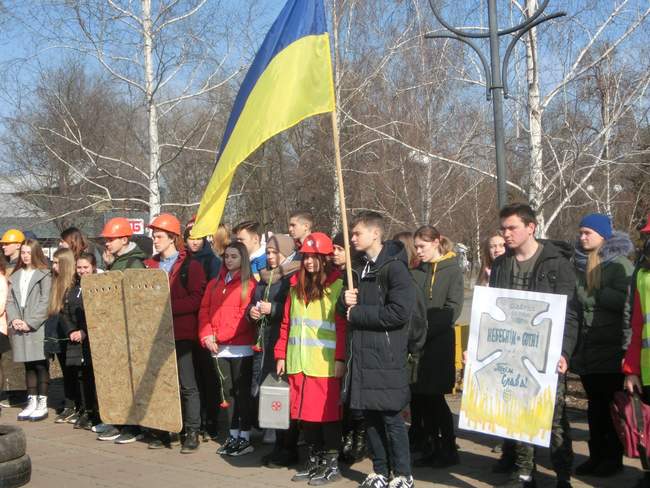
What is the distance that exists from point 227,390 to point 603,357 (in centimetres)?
363

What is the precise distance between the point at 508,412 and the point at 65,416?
5.66 m

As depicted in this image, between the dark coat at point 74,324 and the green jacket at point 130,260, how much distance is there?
2.36 feet

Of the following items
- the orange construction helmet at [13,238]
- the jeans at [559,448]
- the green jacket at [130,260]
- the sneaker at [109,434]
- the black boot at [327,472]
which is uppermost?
the orange construction helmet at [13,238]

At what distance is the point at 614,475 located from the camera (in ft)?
21.3

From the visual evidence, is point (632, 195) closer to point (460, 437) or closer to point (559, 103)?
point (559, 103)

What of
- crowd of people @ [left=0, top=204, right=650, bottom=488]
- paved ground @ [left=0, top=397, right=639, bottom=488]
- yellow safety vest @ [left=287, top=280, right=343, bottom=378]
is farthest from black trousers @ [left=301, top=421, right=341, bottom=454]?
yellow safety vest @ [left=287, top=280, right=343, bottom=378]

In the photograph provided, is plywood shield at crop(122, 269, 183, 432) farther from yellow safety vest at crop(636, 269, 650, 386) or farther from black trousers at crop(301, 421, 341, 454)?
yellow safety vest at crop(636, 269, 650, 386)

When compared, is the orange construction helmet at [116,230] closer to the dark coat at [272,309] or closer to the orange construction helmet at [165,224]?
the orange construction helmet at [165,224]

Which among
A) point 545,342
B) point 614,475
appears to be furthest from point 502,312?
point 614,475

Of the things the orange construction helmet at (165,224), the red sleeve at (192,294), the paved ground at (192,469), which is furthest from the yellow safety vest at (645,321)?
the orange construction helmet at (165,224)

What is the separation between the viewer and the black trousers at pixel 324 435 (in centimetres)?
668

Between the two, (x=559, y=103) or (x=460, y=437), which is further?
(x=559, y=103)

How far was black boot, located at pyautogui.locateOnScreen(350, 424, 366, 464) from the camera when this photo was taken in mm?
7270

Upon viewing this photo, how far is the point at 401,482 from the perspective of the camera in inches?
237
